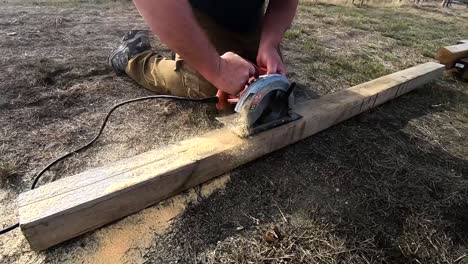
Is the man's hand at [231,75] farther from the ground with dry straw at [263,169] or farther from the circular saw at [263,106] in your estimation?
the ground with dry straw at [263,169]

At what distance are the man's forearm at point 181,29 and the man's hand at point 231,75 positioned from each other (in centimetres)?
3

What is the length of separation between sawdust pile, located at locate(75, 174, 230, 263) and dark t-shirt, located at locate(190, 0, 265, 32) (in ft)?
4.17

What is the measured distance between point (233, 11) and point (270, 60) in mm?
585

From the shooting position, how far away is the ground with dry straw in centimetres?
139

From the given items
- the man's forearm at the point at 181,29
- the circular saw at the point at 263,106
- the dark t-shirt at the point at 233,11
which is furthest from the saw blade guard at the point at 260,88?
the dark t-shirt at the point at 233,11

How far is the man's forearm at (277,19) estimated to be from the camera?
208cm

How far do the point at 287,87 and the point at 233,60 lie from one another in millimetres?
307

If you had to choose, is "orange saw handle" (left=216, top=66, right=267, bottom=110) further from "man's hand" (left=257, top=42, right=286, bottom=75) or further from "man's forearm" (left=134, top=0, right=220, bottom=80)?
"man's forearm" (left=134, top=0, right=220, bottom=80)

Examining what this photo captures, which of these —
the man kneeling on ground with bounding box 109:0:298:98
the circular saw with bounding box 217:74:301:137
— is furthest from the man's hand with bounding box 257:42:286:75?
the circular saw with bounding box 217:74:301:137

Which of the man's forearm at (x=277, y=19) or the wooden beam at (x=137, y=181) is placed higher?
the man's forearm at (x=277, y=19)

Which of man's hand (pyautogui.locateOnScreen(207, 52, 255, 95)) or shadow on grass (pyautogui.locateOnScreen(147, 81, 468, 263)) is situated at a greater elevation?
man's hand (pyautogui.locateOnScreen(207, 52, 255, 95))

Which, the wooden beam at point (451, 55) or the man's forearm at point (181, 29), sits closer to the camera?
the man's forearm at point (181, 29)

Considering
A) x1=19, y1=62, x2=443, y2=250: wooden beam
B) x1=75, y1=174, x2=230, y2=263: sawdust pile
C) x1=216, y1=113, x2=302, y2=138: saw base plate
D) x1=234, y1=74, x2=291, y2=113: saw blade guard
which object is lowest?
x1=75, y1=174, x2=230, y2=263: sawdust pile

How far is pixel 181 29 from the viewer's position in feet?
5.00
